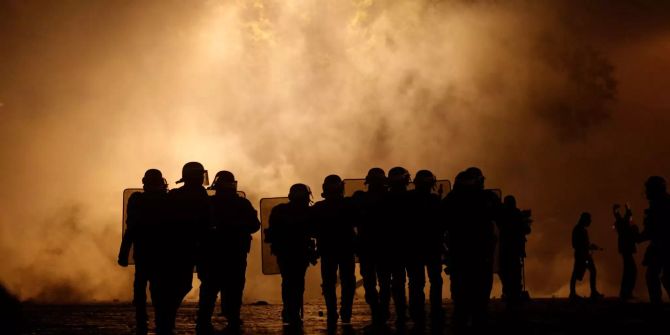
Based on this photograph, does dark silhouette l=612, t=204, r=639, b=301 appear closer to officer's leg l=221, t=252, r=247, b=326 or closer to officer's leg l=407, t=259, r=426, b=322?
officer's leg l=407, t=259, r=426, b=322

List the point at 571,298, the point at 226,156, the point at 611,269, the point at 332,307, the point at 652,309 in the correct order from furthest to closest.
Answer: the point at 611,269 → the point at 226,156 → the point at 571,298 → the point at 652,309 → the point at 332,307

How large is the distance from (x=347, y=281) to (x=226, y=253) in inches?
83.6

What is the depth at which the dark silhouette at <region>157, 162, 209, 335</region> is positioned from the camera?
321 inches

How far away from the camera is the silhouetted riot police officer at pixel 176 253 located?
321 inches

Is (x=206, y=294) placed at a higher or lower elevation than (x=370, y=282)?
lower

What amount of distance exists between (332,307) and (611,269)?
3901cm

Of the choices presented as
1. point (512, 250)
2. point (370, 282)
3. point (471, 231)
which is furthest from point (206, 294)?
point (512, 250)

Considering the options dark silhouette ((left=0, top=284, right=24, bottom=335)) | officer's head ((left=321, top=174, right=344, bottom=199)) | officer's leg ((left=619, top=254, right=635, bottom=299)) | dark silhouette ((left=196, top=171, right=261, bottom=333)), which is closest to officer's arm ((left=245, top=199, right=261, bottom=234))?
dark silhouette ((left=196, top=171, right=261, bottom=333))

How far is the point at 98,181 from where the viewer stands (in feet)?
130

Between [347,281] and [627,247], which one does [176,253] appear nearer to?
[347,281]

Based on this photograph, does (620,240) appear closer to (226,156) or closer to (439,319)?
(439,319)

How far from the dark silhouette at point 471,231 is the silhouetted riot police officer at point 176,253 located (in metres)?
3.59

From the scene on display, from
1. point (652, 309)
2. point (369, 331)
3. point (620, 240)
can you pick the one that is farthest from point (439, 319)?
point (620, 240)

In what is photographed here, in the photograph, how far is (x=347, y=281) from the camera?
12516 mm
